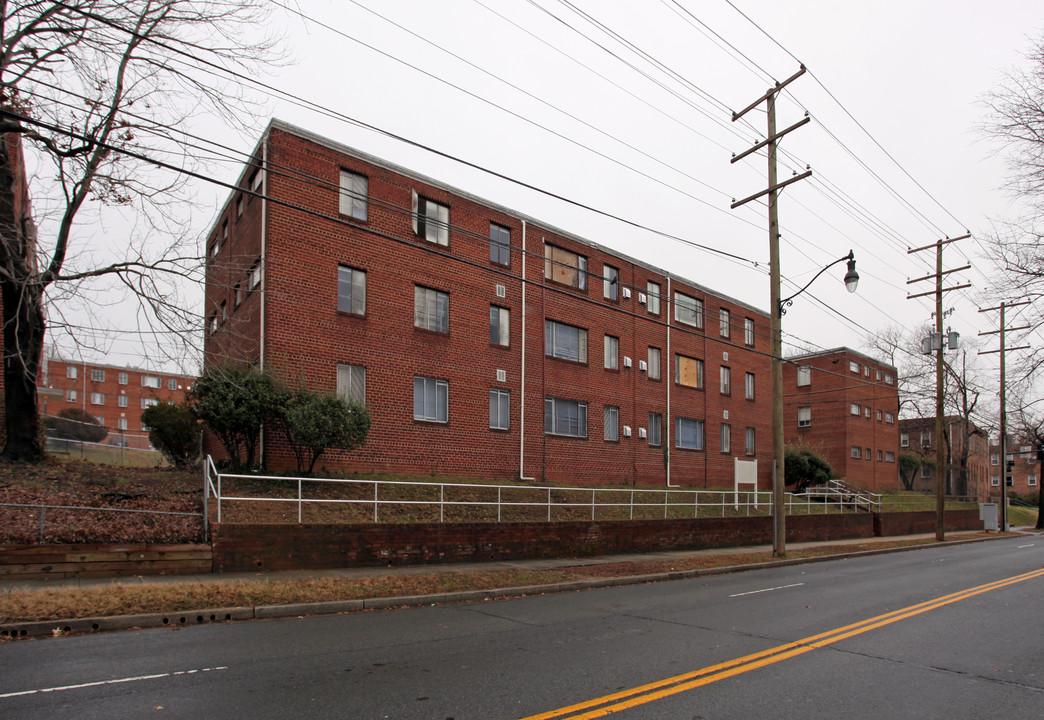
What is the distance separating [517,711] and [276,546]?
342 inches

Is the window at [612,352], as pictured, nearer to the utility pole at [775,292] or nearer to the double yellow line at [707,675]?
the utility pole at [775,292]

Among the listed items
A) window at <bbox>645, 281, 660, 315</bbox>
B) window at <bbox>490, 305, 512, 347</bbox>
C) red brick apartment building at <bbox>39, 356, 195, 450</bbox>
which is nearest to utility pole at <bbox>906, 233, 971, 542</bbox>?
window at <bbox>645, 281, 660, 315</bbox>

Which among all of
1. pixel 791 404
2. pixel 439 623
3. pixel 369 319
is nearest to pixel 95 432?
pixel 369 319

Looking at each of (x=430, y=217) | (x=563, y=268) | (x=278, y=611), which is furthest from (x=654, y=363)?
(x=278, y=611)

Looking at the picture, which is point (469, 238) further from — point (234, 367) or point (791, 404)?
point (791, 404)

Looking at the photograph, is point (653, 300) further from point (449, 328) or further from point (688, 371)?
point (449, 328)

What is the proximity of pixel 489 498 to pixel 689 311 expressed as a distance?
56.9 feet

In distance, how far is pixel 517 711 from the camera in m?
5.75

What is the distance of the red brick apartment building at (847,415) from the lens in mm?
51219

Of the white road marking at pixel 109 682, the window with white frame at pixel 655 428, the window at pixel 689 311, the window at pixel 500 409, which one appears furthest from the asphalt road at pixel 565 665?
the window at pixel 689 311

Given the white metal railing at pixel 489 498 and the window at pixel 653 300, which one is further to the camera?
the window at pixel 653 300

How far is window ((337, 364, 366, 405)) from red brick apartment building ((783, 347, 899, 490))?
36.1m

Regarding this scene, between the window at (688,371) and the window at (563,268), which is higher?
the window at (563,268)

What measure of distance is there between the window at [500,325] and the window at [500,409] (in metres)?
1.77
